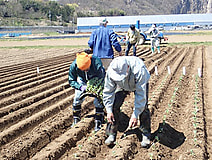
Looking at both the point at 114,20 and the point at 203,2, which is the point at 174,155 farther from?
the point at 203,2

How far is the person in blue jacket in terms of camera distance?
4.05m

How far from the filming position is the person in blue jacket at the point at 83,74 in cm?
405

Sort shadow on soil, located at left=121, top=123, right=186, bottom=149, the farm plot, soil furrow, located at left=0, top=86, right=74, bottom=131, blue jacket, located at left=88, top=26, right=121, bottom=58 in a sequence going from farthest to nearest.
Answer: blue jacket, located at left=88, top=26, right=121, bottom=58
soil furrow, located at left=0, top=86, right=74, bottom=131
shadow on soil, located at left=121, top=123, right=186, bottom=149
the farm plot

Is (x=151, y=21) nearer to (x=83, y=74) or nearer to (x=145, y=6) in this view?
(x=83, y=74)

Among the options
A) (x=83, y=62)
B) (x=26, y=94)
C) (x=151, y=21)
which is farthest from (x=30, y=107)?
(x=151, y=21)

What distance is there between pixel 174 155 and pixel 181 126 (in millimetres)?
1021

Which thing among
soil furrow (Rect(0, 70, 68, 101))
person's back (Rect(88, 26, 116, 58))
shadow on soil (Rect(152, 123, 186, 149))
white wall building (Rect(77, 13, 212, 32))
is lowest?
shadow on soil (Rect(152, 123, 186, 149))

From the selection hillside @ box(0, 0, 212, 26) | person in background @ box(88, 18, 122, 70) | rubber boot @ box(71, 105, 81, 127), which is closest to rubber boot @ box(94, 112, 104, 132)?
rubber boot @ box(71, 105, 81, 127)

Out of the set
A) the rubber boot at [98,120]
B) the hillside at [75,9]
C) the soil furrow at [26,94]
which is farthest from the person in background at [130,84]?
the hillside at [75,9]

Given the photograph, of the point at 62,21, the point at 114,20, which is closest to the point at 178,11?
the point at 62,21

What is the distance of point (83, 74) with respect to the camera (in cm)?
454

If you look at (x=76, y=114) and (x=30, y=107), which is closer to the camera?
(x=76, y=114)

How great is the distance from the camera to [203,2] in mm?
166750

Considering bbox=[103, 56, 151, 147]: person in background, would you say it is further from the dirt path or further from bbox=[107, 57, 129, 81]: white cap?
the dirt path
